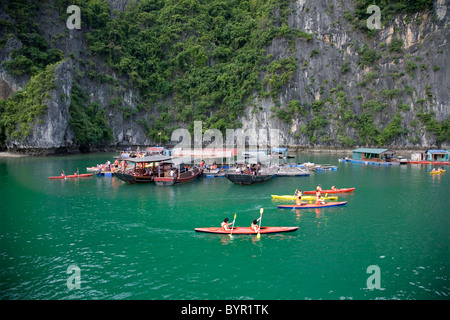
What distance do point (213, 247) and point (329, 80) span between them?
68.1 metres

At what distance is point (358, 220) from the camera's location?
20.8 meters

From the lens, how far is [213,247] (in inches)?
649

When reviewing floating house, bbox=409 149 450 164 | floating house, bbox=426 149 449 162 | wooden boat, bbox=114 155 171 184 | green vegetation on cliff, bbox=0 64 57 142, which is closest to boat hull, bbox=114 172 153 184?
wooden boat, bbox=114 155 171 184

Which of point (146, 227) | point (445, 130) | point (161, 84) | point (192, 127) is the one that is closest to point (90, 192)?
point (146, 227)

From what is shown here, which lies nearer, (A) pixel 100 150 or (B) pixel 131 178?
(B) pixel 131 178

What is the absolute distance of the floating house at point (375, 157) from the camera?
167 feet

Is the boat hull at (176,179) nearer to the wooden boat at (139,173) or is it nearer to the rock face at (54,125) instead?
the wooden boat at (139,173)

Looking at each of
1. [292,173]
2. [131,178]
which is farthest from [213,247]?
[292,173]

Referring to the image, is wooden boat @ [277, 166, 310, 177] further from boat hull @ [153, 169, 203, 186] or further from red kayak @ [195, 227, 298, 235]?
red kayak @ [195, 227, 298, 235]

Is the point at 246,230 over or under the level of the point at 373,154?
under

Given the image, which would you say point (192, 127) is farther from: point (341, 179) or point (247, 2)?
point (341, 179)

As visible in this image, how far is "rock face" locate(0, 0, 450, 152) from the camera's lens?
221 ft

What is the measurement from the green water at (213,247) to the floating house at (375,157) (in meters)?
22.2

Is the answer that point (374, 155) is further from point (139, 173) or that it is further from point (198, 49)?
point (198, 49)
